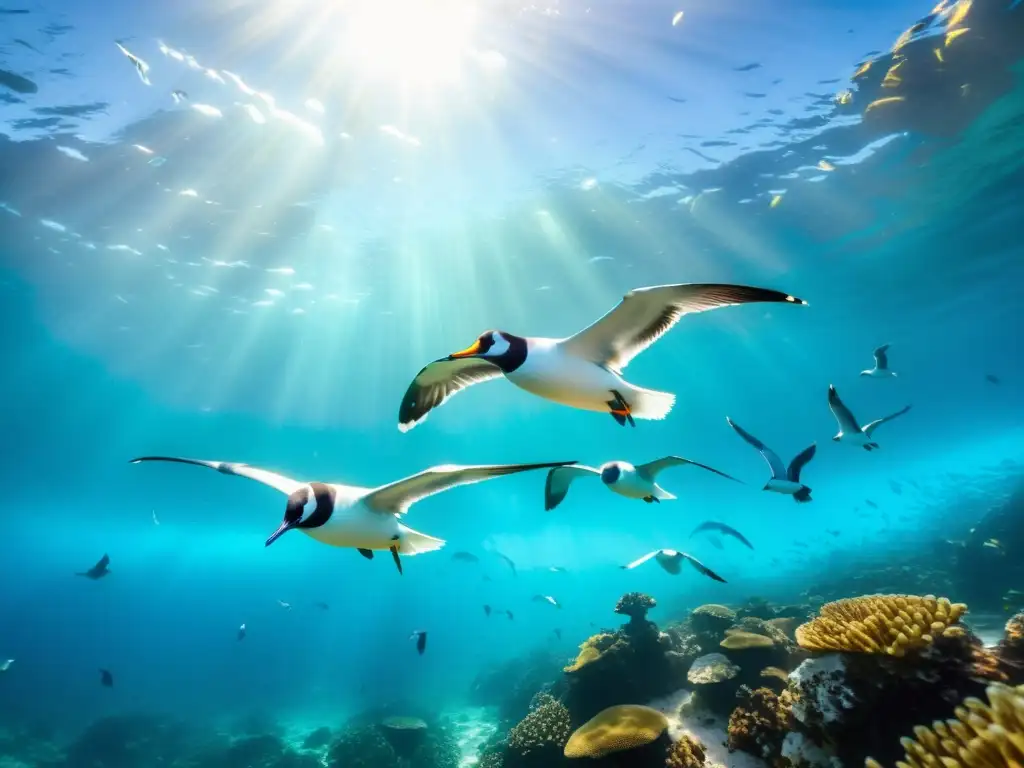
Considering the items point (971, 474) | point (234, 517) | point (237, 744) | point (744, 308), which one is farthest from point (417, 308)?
point (971, 474)

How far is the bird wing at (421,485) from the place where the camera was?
2.33 m

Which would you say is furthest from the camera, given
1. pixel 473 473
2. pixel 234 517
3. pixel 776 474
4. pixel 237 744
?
pixel 234 517

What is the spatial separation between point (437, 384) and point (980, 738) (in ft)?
12.9

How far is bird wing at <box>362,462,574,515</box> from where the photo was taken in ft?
7.63

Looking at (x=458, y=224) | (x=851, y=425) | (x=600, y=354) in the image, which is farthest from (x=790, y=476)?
(x=458, y=224)

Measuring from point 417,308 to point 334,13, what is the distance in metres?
10.1

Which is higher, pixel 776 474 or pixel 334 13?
pixel 334 13

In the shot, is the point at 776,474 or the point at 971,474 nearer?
the point at 776,474

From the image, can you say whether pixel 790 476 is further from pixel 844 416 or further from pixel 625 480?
pixel 625 480

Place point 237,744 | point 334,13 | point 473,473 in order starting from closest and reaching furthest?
point 473,473, point 334,13, point 237,744

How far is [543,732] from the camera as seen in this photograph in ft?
23.5

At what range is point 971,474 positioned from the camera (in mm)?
65562

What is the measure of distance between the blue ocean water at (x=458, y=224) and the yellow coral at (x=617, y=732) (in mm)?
5174

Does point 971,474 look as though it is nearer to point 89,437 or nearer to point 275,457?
point 275,457
